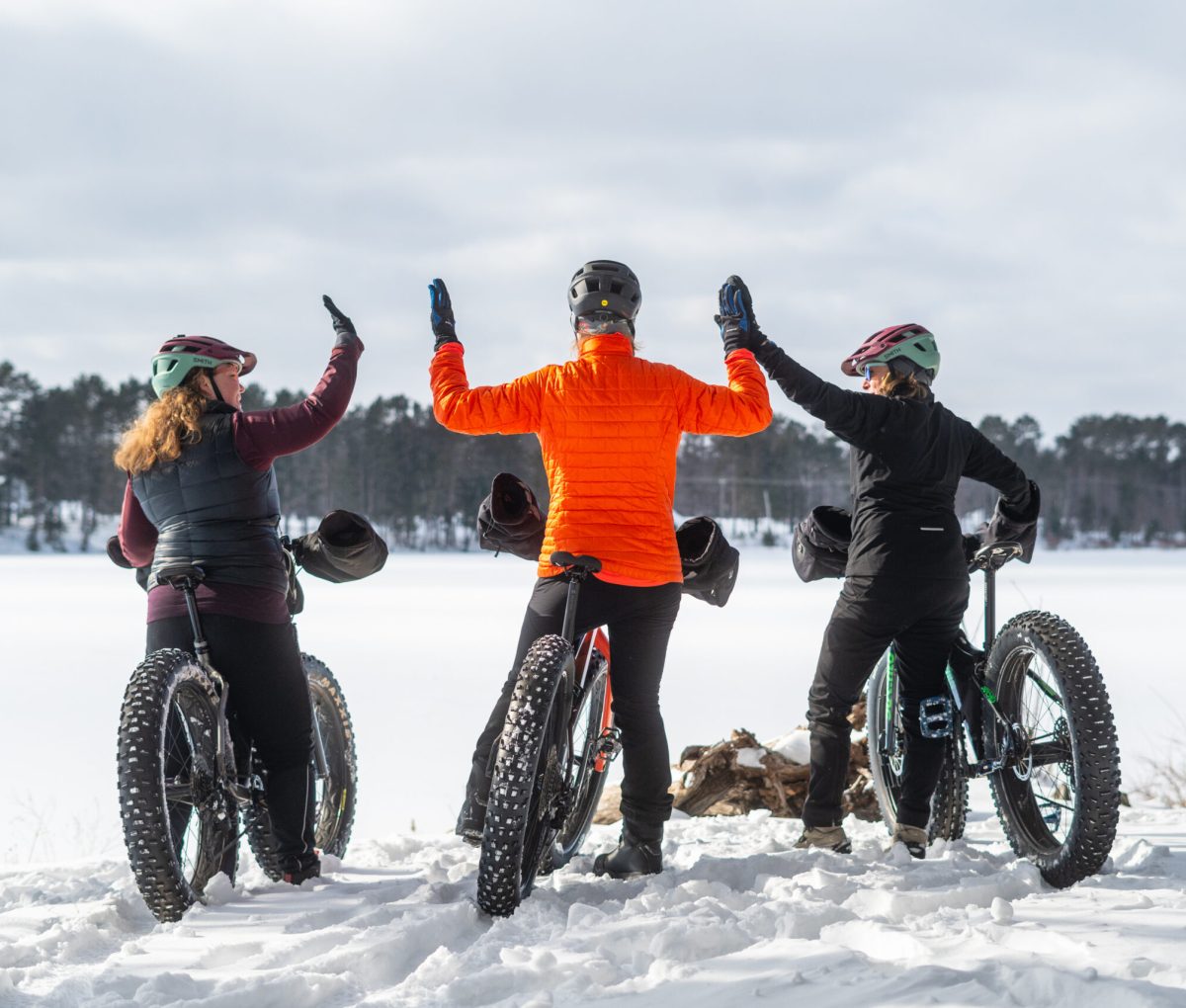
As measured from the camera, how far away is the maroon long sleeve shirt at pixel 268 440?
3387mm

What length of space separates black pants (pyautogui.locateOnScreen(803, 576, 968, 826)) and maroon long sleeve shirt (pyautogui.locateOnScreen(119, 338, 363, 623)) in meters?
1.76

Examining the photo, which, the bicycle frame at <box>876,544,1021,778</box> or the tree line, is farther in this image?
the tree line

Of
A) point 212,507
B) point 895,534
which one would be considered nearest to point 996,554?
point 895,534

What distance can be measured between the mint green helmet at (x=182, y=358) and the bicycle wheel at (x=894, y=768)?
2603 mm

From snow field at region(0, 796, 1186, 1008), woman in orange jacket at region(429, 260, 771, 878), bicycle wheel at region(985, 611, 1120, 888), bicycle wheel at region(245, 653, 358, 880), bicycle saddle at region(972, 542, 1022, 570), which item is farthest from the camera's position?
bicycle wheel at region(245, 653, 358, 880)

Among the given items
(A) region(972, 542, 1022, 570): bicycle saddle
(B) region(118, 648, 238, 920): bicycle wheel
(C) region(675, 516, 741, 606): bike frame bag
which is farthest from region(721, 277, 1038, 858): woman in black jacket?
(B) region(118, 648, 238, 920): bicycle wheel

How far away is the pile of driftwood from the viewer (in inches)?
209

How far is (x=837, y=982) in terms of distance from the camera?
93.0 inches

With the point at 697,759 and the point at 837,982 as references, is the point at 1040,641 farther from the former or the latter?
the point at 697,759

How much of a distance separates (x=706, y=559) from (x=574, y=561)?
2.07ft

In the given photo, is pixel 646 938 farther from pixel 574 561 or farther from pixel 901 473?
pixel 901 473

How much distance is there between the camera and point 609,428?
3475mm

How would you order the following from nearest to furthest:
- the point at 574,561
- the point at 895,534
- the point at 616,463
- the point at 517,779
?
the point at 517,779
the point at 574,561
the point at 616,463
the point at 895,534

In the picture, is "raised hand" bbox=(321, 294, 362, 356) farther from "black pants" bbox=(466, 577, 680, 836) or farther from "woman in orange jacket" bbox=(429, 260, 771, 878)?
"black pants" bbox=(466, 577, 680, 836)
